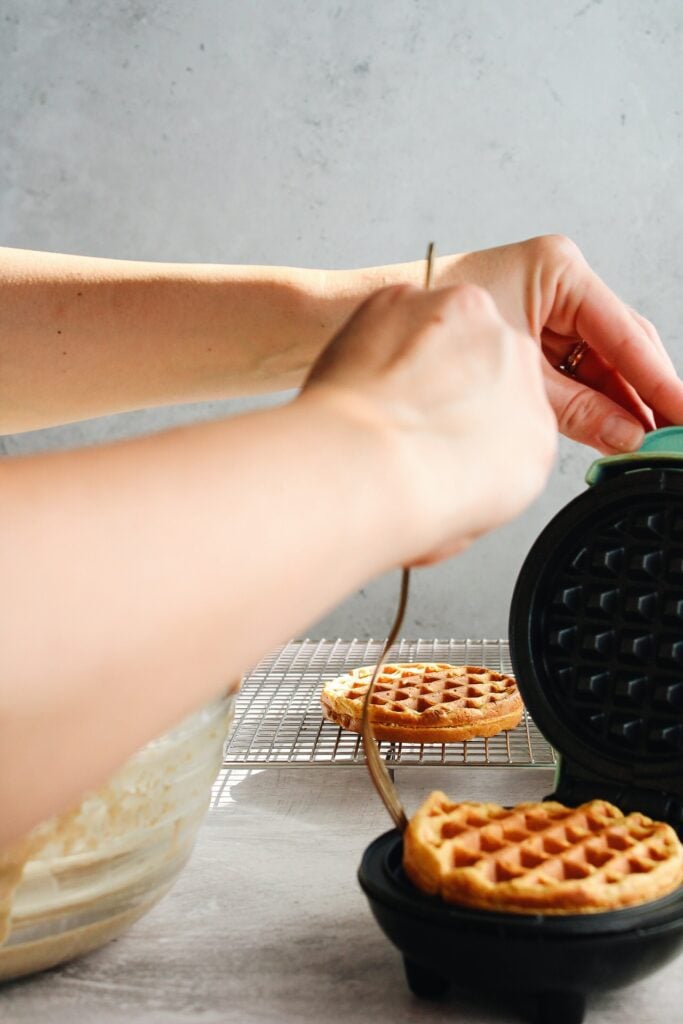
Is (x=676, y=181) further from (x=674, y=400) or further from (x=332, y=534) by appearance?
(x=332, y=534)

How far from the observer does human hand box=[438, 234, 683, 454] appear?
1251 mm

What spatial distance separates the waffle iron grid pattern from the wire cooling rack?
0.16 metres

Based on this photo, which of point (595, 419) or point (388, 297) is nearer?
point (388, 297)

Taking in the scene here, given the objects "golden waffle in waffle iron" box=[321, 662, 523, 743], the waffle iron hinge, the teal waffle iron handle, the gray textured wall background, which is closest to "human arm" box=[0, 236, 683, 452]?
the teal waffle iron handle

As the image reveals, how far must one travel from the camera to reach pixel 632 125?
12.5 ft

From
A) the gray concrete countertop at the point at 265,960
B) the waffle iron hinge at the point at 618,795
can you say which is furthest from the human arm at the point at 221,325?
the gray concrete countertop at the point at 265,960

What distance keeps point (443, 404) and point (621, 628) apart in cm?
55

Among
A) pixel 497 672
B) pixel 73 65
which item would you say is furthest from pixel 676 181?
pixel 497 672

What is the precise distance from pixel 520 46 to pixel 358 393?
367cm

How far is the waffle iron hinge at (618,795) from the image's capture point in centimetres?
93

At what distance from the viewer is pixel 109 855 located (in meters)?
0.79

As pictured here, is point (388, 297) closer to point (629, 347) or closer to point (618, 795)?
point (618, 795)

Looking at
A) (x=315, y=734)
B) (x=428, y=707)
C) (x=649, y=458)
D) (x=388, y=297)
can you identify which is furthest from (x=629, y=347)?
(x=388, y=297)

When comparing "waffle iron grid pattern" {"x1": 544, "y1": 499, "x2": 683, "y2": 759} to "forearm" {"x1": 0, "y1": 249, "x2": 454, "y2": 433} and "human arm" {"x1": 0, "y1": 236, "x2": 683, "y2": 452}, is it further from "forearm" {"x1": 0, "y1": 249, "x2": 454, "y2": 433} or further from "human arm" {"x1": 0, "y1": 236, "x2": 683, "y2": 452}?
"forearm" {"x1": 0, "y1": 249, "x2": 454, "y2": 433}
